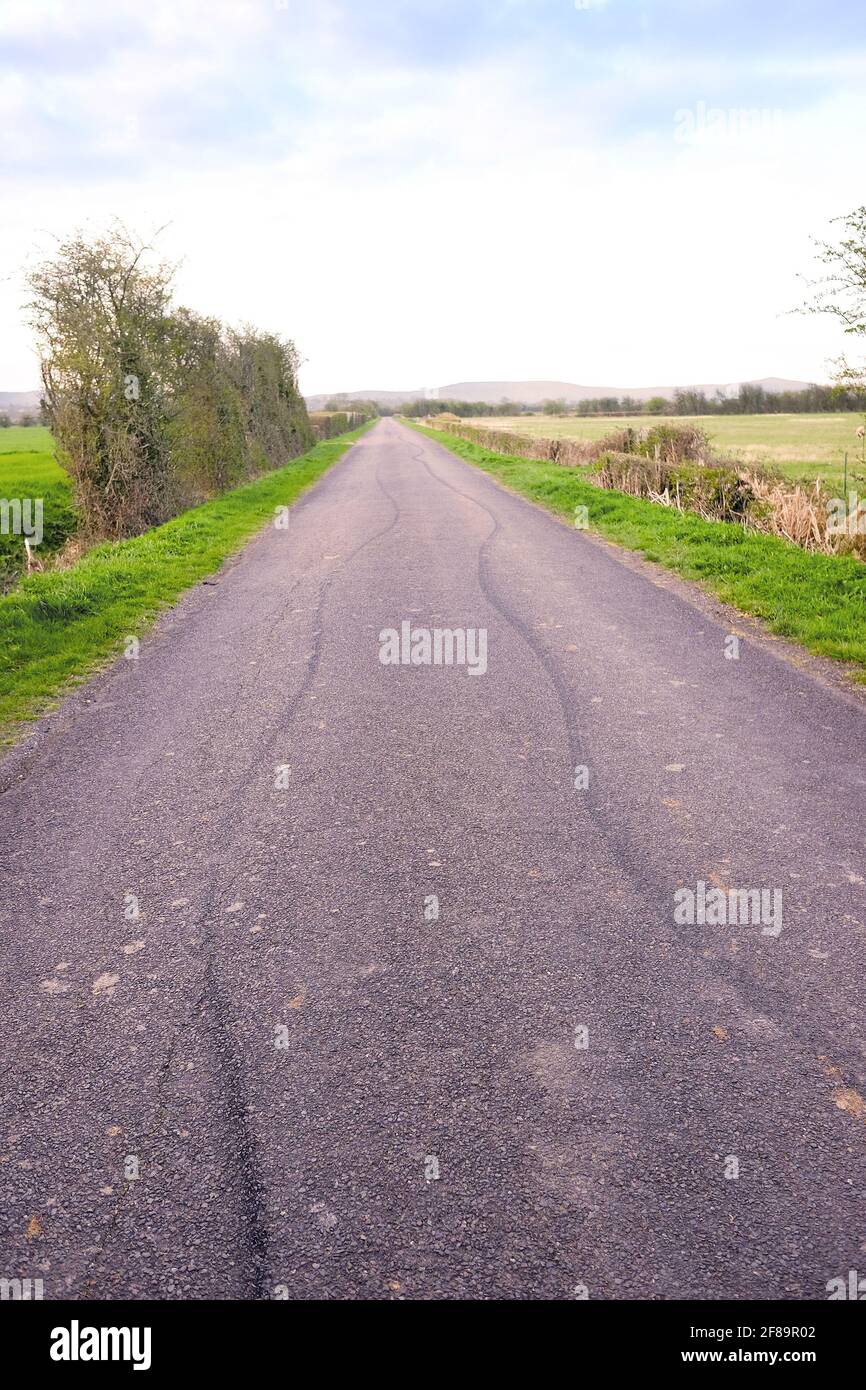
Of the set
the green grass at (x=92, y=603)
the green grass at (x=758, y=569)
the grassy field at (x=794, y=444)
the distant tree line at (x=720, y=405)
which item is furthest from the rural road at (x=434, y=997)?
the distant tree line at (x=720, y=405)

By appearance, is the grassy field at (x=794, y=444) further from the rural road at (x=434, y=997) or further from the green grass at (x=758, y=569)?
the rural road at (x=434, y=997)

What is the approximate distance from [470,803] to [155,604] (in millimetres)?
6496

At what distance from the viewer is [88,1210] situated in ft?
7.85

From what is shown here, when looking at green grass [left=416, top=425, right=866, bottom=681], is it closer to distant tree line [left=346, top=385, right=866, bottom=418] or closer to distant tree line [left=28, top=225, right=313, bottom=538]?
distant tree line [left=28, top=225, right=313, bottom=538]

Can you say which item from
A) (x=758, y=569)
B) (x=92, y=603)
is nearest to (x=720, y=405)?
(x=758, y=569)

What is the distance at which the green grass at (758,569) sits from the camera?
805 cm

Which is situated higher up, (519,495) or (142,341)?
(142,341)

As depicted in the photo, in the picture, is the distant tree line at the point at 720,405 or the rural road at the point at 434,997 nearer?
the rural road at the point at 434,997

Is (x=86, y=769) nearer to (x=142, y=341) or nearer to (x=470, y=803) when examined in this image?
(x=470, y=803)

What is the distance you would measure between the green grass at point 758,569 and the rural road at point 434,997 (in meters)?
1.89

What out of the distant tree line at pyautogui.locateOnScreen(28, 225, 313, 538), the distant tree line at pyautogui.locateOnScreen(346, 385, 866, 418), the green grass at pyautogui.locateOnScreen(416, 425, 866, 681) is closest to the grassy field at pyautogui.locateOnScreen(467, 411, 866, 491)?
the distant tree line at pyautogui.locateOnScreen(346, 385, 866, 418)

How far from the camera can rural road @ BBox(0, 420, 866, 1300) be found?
7.55 ft

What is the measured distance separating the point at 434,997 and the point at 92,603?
7797mm
